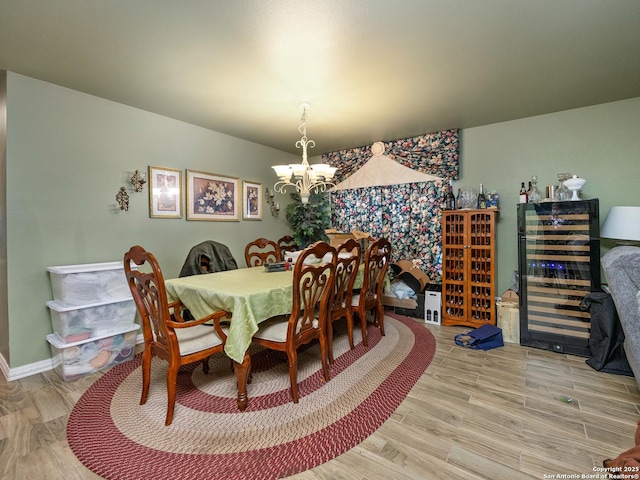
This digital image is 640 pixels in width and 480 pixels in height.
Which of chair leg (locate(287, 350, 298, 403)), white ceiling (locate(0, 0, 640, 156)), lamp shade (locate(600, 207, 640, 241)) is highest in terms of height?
white ceiling (locate(0, 0, 640, 156))

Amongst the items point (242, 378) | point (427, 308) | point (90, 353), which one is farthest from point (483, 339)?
point (90, 353)

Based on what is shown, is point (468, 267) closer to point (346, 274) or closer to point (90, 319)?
point (346, 274)

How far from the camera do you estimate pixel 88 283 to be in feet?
8.18

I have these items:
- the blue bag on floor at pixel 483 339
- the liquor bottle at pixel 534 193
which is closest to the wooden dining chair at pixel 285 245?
the blue bag on floor at pixel 483 339

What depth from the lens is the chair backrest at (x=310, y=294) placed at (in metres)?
1.94

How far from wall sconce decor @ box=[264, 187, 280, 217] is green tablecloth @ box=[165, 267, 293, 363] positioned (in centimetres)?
220

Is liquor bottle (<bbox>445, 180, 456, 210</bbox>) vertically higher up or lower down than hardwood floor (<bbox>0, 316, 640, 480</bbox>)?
higher up

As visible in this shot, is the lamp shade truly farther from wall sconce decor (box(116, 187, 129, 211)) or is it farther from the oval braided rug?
wall sconce decor (box(116, 187, 129, 211))

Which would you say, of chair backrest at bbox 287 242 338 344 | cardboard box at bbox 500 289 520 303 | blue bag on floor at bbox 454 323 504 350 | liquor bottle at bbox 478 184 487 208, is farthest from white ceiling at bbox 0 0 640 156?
blue bag on floor at bbox 454 323 504 350

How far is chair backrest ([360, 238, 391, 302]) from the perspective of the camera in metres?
2.81

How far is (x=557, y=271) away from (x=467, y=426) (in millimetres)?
1987

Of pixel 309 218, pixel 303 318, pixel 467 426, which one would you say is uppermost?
pixel 309 218

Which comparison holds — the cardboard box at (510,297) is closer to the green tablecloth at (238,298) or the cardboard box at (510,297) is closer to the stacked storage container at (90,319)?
the green tablecloth at (238,298)

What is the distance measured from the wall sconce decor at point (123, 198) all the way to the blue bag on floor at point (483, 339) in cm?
358
